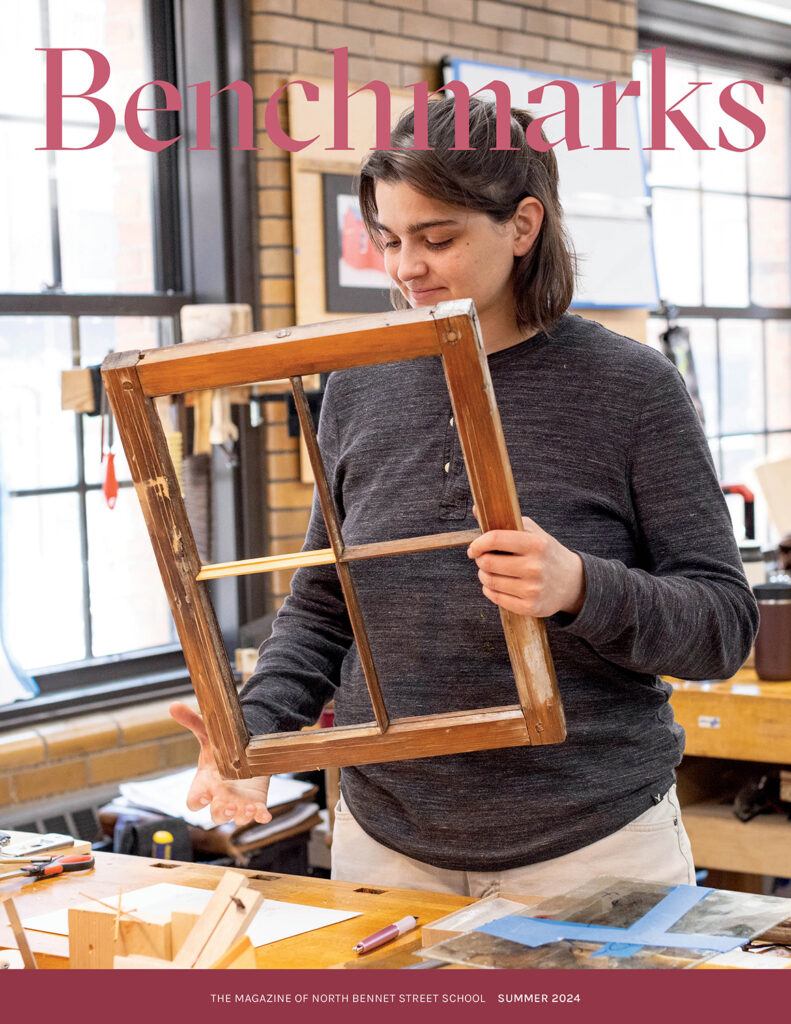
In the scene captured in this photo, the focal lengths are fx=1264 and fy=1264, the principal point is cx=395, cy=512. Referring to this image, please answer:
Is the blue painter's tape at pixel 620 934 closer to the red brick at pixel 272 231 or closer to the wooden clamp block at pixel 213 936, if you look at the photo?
the wooden clamp block at pixel 213 936

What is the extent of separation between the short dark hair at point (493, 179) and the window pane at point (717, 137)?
3.80 metres

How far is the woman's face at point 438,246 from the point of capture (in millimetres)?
1384

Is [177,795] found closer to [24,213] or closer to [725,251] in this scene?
[24,213]

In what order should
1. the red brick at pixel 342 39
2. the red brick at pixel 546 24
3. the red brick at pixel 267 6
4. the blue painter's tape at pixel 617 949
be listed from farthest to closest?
the red brick at pixel 546 24 → the red brick at pixel 342 39 → the red brick at pixel 267 6 → the blue painter's tape at pixel 617 949

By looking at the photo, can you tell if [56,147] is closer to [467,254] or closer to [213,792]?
[467,254]

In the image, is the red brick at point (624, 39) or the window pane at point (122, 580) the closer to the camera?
the window pane at point (122, 580)

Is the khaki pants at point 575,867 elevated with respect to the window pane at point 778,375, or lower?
lower

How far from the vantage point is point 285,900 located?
139 centimetres

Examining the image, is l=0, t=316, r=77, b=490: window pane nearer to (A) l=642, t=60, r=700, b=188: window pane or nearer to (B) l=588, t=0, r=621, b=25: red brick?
(B) l=588, t=0, r=621, b=25: red brick

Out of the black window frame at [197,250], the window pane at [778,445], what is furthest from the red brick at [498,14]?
the window pane at [778,445]

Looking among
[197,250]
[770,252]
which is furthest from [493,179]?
[770,252]

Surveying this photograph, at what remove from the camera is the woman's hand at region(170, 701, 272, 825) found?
133 centimetres

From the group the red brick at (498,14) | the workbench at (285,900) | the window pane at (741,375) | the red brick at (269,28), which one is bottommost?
the workbench at (285,900)

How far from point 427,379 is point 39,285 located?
6.23 feet
